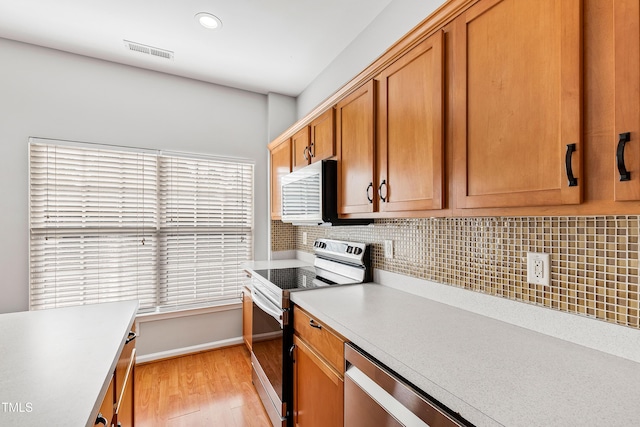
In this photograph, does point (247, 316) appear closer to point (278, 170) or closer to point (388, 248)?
point (278, 170)

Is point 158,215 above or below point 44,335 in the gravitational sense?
above

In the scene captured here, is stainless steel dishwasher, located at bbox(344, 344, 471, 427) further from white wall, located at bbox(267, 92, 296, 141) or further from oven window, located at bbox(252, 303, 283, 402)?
white wall, located at bbox(267, 92, 296, 141)

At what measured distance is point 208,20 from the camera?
2.09 meters

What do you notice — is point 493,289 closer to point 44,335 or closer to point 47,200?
point 44,335

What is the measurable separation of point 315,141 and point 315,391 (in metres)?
1.62

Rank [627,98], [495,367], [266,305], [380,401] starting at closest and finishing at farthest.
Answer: [627,98], [495,367], [380,401], [266,305]

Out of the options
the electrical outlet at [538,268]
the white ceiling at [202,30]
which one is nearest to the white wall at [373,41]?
the white ceiling at [202,30]

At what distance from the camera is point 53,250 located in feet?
8.13

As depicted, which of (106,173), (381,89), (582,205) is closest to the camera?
(582,205)

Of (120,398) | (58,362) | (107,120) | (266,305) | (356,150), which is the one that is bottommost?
(120,398)

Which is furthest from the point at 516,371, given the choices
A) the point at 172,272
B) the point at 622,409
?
the point at 172,272

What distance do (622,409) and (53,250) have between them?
3.44 metres

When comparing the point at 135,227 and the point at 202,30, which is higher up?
the point at 202,30

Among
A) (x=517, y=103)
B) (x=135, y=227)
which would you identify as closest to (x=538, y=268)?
(x=517, y=103)
